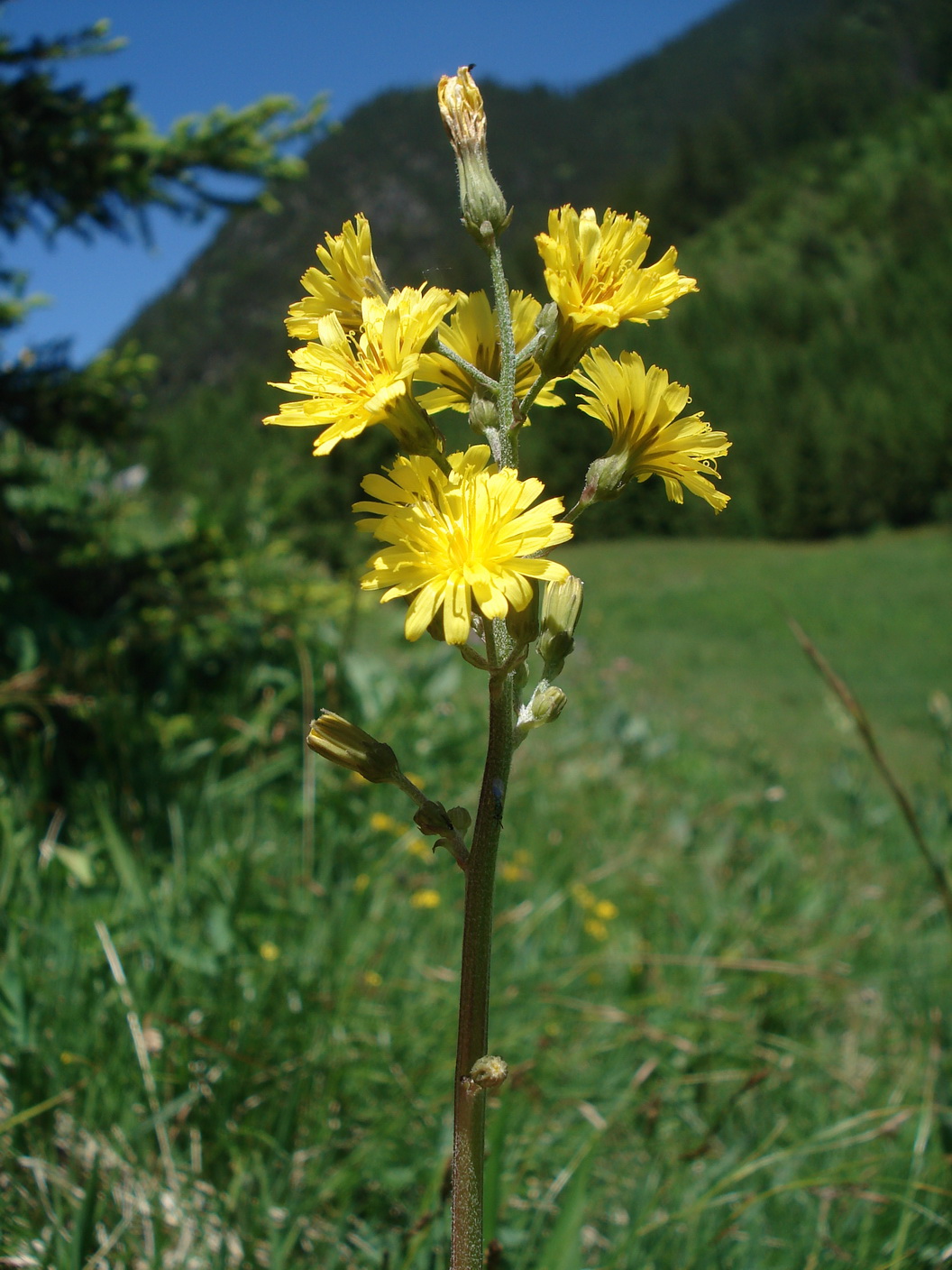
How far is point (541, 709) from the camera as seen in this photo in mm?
1023

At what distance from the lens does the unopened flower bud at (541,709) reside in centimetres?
101

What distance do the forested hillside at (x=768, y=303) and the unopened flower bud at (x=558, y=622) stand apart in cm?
40

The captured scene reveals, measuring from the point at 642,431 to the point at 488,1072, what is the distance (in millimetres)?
719

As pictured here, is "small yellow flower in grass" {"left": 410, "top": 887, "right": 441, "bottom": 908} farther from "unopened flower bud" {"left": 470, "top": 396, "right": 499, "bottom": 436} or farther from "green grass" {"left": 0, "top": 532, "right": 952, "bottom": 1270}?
"unopened flower bud" {"left": 470, "top": 396, "right": 499, "bottom": 436}

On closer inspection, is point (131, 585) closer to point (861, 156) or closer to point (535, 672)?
point (535, 672)

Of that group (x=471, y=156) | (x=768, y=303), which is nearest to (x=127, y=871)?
(x=471, y=156)

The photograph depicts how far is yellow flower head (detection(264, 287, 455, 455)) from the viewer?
0.96 metres

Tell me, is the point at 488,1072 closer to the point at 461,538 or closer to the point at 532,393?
the point at 461,538

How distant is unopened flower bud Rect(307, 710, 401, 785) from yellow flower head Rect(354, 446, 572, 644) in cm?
19

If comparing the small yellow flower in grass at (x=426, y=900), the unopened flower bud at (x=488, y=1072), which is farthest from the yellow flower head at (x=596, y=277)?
the small yellow flower in grass at (x=426, y=900)

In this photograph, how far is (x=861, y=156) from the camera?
57.1 m

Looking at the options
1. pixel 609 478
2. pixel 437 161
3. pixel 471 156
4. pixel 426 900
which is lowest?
pixel 426 900

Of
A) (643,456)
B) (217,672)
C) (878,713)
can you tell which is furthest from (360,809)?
(878,713)

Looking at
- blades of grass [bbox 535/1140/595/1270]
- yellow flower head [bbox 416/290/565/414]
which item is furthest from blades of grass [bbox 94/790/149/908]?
yellow flower head [bbox 416/290/565/414]
